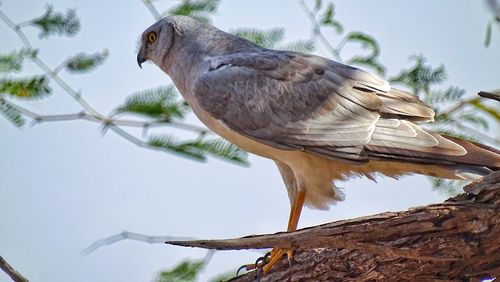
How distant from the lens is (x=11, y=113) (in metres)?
6.31

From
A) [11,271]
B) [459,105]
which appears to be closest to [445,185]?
[459,105]

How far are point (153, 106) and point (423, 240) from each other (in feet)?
7.12

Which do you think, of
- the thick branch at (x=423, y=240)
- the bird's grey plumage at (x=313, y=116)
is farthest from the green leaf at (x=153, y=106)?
the thick branch at (x=423, y=240)

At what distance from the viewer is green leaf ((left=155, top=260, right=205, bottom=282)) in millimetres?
6047

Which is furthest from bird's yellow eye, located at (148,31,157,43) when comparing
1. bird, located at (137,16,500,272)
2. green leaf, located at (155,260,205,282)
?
green leaf, located at (155,260,205,282)

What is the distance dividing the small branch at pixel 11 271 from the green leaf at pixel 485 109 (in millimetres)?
2942

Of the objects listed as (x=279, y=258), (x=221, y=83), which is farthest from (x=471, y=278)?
(x=221, y=83)

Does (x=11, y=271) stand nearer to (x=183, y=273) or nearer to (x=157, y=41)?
(x=183, y=273)

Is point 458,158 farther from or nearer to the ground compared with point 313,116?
nearer to the ground

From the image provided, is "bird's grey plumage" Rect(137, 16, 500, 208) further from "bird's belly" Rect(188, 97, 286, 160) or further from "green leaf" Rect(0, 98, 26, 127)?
"green leaf" Rect(0, 98, 26, 127)

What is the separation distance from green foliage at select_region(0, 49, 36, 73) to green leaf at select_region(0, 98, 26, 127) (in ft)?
0.70

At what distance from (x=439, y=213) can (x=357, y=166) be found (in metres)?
1.14

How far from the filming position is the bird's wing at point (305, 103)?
5844 mm

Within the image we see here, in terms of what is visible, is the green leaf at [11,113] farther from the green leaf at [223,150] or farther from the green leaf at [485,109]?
the green leaf at [485,109]
